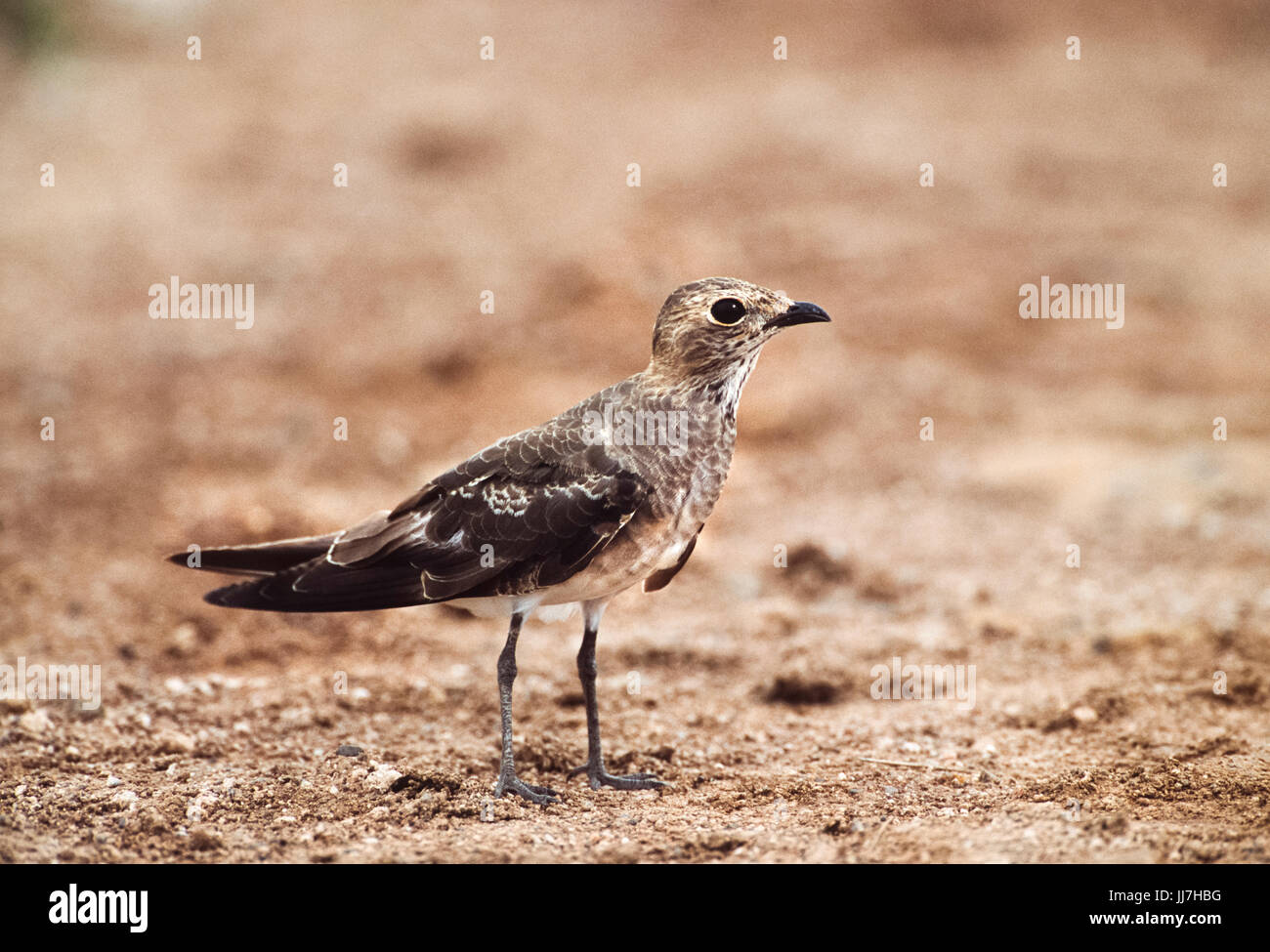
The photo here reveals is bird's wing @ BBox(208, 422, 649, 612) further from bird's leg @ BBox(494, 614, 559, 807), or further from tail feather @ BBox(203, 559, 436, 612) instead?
bird's leg @ BBox(494, 614, 559, 807)

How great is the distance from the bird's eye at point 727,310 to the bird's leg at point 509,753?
Answer: 5.69 ft

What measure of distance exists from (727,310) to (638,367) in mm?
6846

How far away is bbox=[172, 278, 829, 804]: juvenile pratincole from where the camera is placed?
546 cm

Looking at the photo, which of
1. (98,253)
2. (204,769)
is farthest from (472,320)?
(204,769)

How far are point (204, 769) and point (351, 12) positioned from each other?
18.8m

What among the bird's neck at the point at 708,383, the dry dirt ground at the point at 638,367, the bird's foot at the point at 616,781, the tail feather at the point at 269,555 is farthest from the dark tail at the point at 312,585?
the bird's neck at the point at 708,383

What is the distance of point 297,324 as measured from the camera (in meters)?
13.3

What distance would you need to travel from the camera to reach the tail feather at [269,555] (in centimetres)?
611

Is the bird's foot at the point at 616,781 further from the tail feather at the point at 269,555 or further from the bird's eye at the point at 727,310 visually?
the bird's eye at the point at 727,310

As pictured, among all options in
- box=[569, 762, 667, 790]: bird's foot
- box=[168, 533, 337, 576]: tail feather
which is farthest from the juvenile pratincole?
box=[168, 533, 337, 576]: tail feather

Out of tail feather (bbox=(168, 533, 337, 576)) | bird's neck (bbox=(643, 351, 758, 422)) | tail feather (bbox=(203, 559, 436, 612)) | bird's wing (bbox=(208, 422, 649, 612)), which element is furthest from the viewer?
tail feather (bbox=(168, 533, 337, 576))

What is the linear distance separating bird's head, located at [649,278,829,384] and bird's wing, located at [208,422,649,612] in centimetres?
60

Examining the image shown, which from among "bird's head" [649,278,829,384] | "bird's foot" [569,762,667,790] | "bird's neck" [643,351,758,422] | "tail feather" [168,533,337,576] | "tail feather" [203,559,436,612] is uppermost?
"bird's head" [649,278,829,384]
